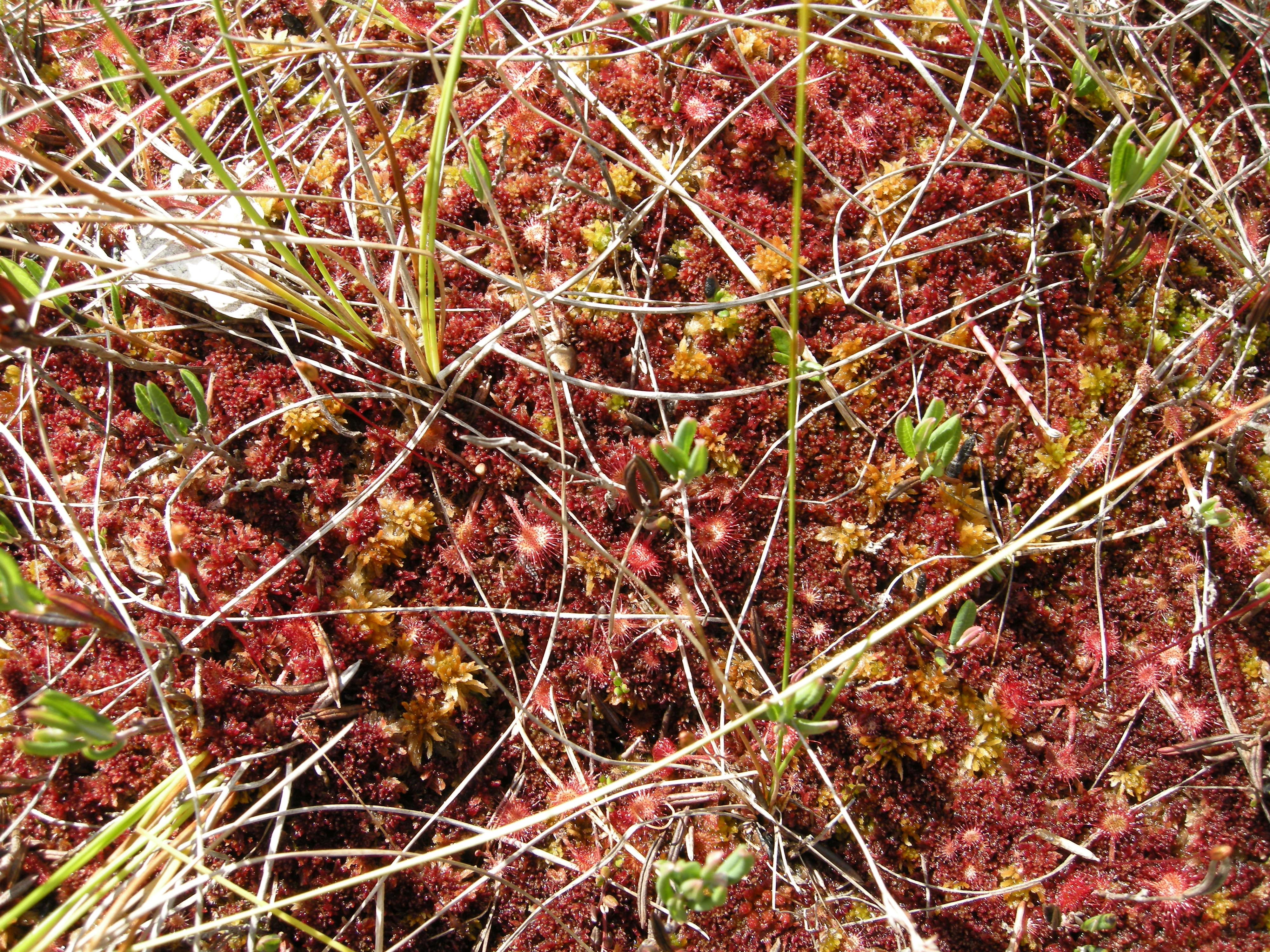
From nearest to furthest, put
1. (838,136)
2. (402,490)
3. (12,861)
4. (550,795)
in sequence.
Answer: (12,861) → (550,795) → (402,490) → (838,136)

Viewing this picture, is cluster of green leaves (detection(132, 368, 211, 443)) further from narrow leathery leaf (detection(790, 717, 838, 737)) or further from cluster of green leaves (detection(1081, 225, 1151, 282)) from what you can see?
cluster of green leaves (detection(1081, 225, 1151, 282))

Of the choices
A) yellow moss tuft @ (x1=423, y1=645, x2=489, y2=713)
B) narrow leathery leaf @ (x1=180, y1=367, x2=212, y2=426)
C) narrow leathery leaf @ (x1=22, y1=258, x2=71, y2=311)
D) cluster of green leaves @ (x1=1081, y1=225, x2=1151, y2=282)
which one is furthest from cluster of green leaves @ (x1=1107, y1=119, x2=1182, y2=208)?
narrow leathery leaf @ (x1=22, y1=258, x2=71, y2=311)

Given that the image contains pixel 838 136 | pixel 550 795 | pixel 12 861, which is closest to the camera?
pixel 12 861

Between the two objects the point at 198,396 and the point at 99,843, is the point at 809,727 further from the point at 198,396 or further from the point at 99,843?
the point at 198,396

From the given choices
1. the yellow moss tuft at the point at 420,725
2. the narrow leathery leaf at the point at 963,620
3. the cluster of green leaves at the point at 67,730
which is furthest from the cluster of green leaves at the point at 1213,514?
the cluster of green leaves at the point at 67,730

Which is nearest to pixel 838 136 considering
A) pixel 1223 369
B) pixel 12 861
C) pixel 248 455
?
pixel 1223 369

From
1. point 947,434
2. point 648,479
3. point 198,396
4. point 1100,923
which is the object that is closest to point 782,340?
point 947,434

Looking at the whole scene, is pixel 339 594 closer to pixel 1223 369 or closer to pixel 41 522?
pixel 41 522
